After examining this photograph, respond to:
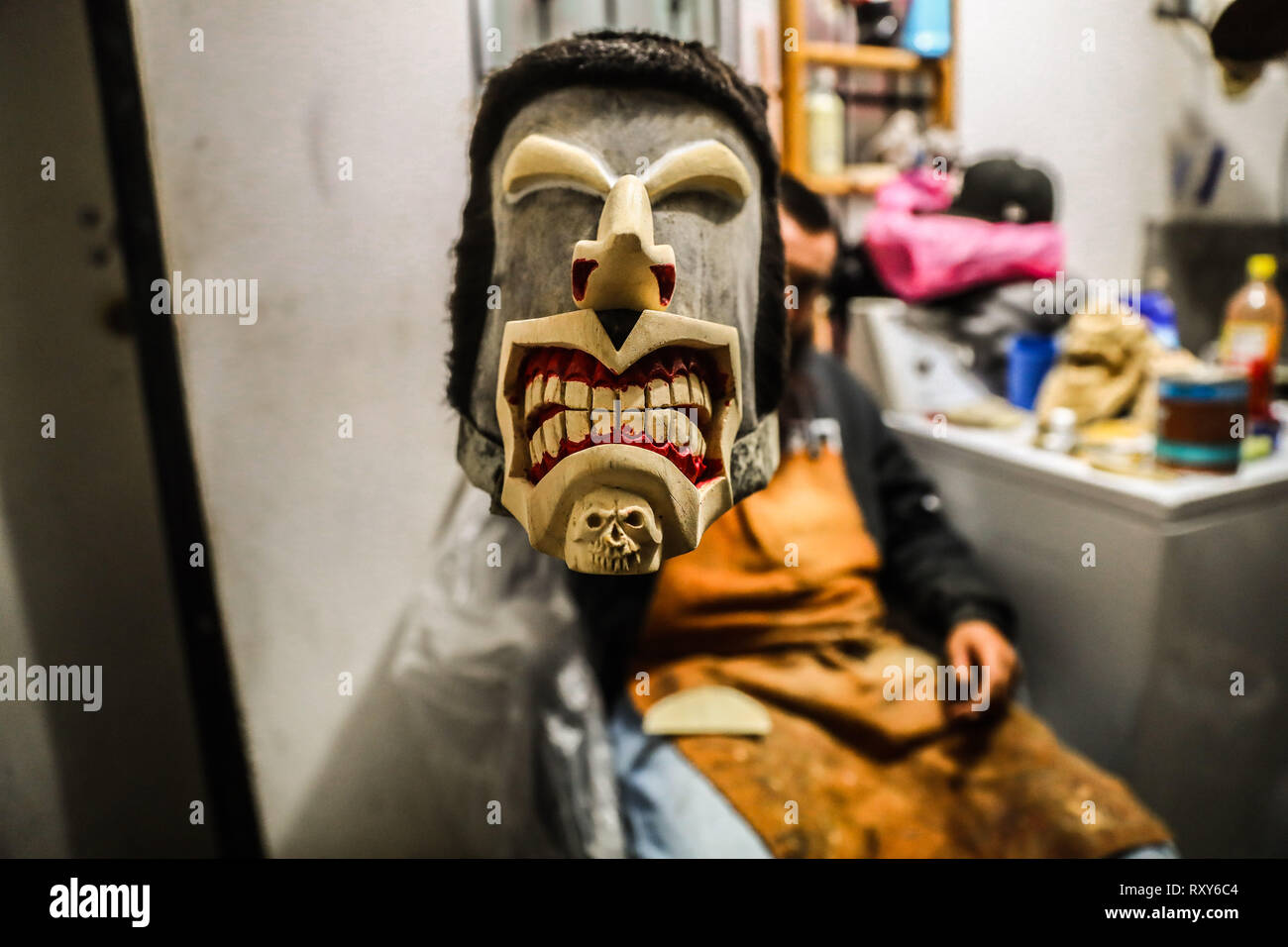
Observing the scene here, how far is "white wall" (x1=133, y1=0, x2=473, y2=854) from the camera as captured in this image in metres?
0.48

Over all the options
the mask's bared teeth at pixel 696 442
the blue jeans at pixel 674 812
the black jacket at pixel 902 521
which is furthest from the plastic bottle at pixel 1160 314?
the mask's bared teeth at pixel 696 442

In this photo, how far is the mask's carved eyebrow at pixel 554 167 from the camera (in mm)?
362

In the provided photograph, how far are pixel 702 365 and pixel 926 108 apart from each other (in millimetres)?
664

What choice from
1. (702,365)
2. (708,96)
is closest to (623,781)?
(702,365)

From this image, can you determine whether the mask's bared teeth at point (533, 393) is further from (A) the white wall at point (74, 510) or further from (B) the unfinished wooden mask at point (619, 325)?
(A) the white wall at point (74, 510)

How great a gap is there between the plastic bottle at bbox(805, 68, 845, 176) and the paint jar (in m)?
0.46

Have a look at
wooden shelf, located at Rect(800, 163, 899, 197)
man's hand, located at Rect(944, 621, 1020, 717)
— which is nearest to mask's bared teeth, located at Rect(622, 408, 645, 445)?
wooden shelf, located at Rect(800, 163, 899, 197)

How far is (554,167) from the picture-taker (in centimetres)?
37

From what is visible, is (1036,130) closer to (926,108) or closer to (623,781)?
(926,108)

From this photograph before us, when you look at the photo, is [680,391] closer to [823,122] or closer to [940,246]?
[823,122]

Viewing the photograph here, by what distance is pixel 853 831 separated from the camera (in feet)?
2.39

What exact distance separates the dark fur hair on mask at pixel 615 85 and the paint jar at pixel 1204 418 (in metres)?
0.63

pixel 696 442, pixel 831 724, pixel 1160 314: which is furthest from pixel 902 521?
pixel 696 442

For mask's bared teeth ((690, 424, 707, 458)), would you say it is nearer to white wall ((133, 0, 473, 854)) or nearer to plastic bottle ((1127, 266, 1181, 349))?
white wall ((133, 0, 473, 854))
